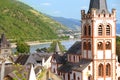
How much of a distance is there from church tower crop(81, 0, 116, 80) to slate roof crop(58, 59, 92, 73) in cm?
117

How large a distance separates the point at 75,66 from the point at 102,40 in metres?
6.74

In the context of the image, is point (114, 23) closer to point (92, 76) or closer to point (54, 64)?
point (92, 76)

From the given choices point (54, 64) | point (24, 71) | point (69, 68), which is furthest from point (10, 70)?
point (54, 64)

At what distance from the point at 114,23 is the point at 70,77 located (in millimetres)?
11829

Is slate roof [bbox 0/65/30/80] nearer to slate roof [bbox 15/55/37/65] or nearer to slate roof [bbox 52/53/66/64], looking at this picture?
slate roof [bbox 52/53/66/64]

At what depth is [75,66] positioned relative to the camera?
71.4m

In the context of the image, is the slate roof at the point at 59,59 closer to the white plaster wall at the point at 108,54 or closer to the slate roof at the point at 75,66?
the slate roof at the point at 75,66

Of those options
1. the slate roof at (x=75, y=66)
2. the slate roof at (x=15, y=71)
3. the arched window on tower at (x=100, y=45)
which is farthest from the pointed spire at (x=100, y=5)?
the slate roof at (x=15, y=71)

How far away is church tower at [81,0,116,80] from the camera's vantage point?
6756 cm

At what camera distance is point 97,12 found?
67750mm

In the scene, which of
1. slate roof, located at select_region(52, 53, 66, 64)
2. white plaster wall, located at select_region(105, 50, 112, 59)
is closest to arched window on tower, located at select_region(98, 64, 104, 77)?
white plaster wall, located at select_region(105, 50, 112, 59)

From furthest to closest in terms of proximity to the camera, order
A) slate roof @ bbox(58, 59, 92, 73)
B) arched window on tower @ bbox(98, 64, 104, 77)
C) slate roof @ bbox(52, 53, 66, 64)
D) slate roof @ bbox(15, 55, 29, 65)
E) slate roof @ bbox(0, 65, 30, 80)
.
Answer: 1. slate roof @ bbox(15, 55, 29, 65)
2. slate roof @ bbox(52, 53, 66, 64)
3. slate roof @ bbox(58, 59, 92, 73)
4. arched window on tower @ bbox(98, 64, 104, 77)
5. slate roof @ bbox(0, 65, 30, 80)

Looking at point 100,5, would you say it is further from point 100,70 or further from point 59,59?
point 59,59

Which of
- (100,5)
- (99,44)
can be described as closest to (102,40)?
(99,44)
